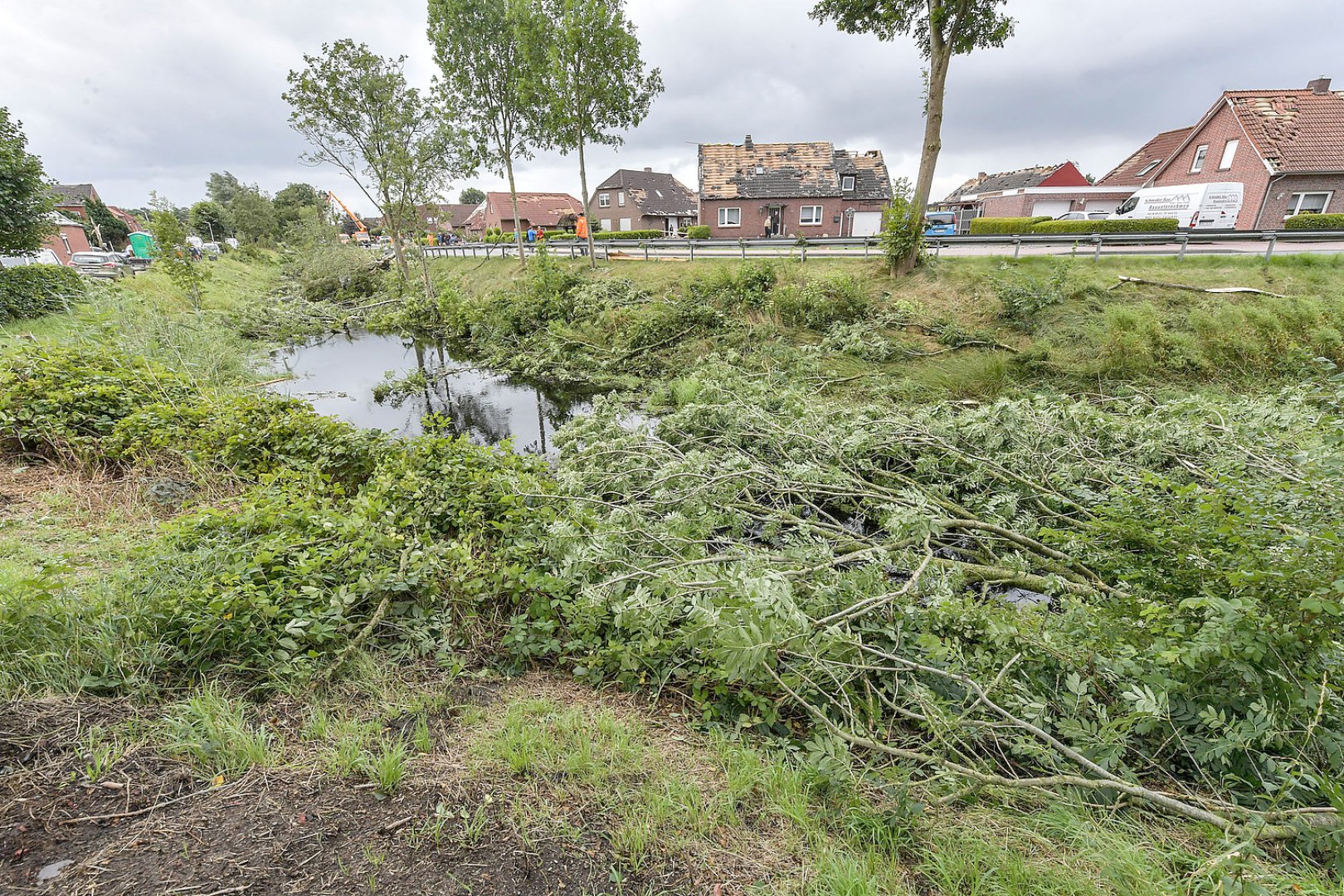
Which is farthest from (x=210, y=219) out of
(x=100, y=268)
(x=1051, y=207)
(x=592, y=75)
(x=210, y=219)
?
(x=1051, y=207)

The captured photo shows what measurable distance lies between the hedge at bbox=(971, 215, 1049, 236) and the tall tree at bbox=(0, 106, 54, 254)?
27575 mm

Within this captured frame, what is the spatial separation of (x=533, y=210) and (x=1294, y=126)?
53.0 metres

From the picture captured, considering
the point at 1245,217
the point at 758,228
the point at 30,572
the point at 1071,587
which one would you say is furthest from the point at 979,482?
the point at 758,228

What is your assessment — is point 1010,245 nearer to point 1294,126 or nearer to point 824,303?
point 824,303

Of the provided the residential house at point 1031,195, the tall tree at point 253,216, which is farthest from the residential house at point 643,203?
the tall tree at point 253,216

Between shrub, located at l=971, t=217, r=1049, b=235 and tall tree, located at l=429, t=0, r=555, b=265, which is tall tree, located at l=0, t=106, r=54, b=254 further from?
shrub, located at l=971, t=217, r=1049, b=235

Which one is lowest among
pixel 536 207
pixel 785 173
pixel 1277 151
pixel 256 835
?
pixel 256 835

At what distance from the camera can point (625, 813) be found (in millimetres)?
2465

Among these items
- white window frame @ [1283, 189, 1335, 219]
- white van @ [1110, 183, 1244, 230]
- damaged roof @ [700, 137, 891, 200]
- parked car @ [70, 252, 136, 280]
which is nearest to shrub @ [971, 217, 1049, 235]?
white van @ [1110, 183, 1244, 230]

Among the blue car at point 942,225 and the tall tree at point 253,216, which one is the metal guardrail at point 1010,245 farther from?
the tall tree at point 253,216

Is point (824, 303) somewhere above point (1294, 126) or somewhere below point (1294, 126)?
below

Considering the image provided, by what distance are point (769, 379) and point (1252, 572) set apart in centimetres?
851

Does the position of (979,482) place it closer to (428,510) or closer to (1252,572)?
(1252,572)

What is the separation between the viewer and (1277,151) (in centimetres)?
2089
